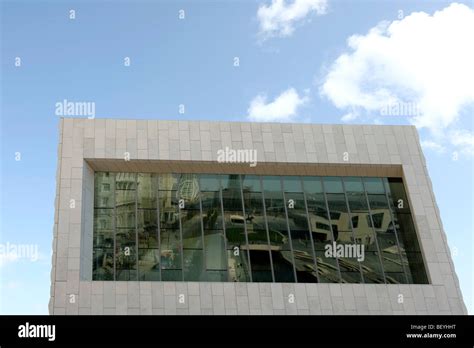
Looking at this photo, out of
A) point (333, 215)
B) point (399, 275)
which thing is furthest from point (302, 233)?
point (399, 275)

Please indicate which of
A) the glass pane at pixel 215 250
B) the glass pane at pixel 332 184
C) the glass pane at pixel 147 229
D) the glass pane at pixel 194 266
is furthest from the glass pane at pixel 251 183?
the glass pane at pixel 147 229

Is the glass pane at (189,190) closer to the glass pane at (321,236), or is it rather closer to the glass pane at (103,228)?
the glass pane at (103,228)

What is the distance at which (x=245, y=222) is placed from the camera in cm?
2428

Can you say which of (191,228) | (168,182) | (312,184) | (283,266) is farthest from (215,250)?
(312,184)

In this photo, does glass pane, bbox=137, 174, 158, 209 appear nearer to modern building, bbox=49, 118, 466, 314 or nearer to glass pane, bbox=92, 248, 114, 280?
modern building, bbox=49, 118, 466, 314

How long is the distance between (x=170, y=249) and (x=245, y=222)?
336 centimetres

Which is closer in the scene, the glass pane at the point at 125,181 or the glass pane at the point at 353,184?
the glass pane at the point at 125,181

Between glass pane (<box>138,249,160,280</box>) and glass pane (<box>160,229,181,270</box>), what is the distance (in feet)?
0.85

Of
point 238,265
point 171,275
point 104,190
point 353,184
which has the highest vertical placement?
point 104,190

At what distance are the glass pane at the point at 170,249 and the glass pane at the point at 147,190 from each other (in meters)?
1.40

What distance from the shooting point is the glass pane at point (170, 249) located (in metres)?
23.1

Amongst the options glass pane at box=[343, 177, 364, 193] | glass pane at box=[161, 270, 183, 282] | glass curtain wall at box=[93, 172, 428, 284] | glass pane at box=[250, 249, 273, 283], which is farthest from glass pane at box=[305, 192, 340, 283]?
glass pane at box=[161, 270, 183, 282]

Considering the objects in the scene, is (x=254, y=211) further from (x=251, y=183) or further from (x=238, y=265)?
(x=238, y=265)
